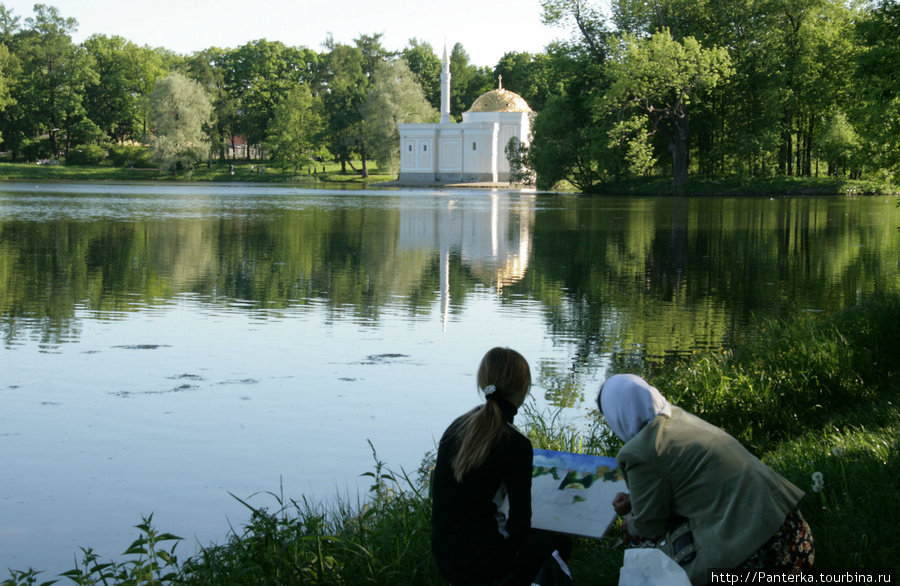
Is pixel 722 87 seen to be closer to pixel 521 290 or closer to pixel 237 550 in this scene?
pixel 521 290

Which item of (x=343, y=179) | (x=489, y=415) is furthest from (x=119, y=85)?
(x=489, y=415)

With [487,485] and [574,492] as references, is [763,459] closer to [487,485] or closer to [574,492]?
[574,492]

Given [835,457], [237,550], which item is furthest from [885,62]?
[237,550]

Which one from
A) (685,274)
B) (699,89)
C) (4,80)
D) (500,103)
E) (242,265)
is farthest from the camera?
(4,80)

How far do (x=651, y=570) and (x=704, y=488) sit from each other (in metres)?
0.38

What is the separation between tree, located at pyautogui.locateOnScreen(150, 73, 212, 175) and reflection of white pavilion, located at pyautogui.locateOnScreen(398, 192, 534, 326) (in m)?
44.9

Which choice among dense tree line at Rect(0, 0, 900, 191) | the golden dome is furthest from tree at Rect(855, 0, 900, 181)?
the golden dome

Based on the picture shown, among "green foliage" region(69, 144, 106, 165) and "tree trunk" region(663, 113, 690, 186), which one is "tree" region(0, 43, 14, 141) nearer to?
"green foliage" region(69, 144, 106, 165)

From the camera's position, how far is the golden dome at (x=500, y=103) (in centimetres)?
8225

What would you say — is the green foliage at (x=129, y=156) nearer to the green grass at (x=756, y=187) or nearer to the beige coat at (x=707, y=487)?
the green grass at (x=756, y=187)

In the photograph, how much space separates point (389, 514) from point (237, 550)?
816mm

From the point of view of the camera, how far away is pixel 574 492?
4.25 metres

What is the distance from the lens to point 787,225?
27.2m

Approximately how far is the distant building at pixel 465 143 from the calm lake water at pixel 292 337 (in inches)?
2241
